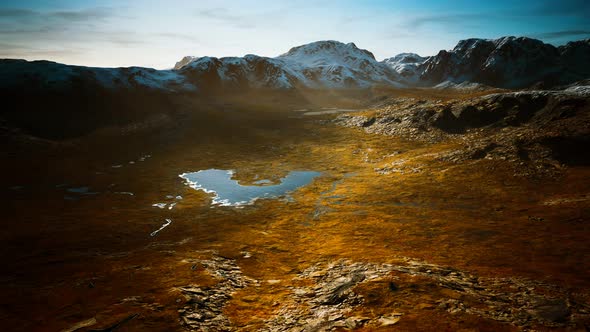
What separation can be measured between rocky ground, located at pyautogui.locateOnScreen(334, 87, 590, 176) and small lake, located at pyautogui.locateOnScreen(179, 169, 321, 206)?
1944cm

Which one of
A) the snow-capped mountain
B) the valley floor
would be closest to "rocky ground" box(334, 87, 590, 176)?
the valley floor

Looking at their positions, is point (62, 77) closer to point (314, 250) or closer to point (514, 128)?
point (314, 250)

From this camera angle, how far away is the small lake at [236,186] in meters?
55.8

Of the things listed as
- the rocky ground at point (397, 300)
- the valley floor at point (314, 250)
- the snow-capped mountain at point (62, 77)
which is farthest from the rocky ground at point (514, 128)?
the snow-capped mountain at point (62, 77)

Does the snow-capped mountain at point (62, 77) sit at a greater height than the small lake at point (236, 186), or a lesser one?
greater

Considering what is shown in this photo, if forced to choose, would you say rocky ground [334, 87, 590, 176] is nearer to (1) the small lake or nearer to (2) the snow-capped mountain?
(1) the small lake

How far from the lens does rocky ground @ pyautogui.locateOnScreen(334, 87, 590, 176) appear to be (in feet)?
166

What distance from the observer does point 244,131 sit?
405 ft

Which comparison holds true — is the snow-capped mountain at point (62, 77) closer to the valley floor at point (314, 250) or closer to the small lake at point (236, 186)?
the valley floor at point (314, 250)

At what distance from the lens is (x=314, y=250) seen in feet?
100

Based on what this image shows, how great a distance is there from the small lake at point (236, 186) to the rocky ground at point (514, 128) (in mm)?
19441

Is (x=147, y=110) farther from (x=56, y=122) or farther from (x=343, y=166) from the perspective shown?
(x=343, y=166)

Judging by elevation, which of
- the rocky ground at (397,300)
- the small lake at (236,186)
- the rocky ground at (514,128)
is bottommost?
the small lake at (236,186)

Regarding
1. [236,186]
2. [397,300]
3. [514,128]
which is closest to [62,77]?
[236,186]
